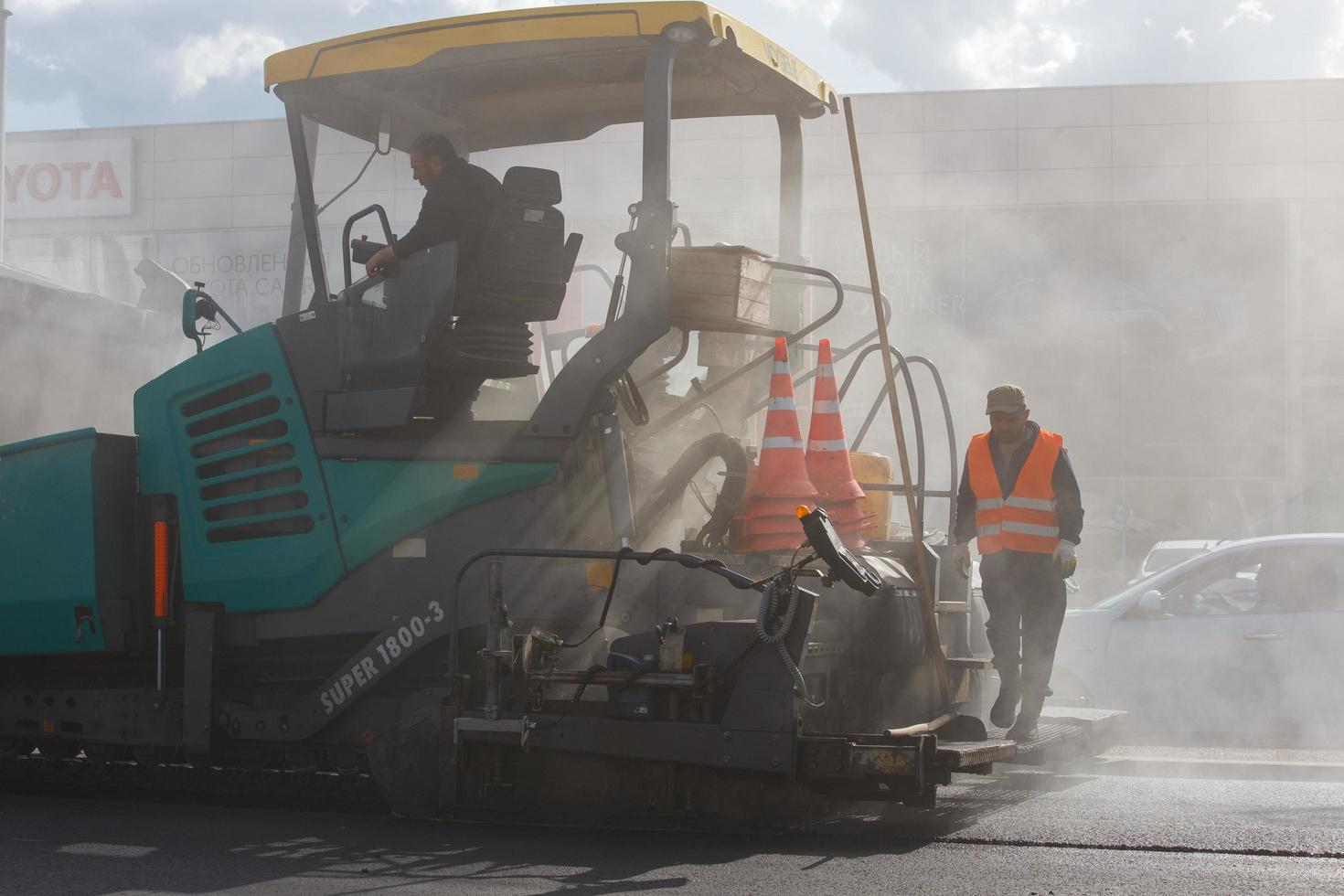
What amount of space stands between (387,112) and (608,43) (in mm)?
1110

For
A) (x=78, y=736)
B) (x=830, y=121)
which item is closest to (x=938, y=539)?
(x=78, y=736)

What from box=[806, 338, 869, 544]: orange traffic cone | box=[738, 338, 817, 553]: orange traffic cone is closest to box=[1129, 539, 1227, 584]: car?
box=[806, 338, 869, 544]: orange traffic cone

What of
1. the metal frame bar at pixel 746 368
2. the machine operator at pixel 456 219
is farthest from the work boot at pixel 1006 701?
the machine operator at pixel 456 219

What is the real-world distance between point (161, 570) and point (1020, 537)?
11.7ft

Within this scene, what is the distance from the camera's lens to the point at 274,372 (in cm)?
629

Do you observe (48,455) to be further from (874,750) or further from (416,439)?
(874,750)

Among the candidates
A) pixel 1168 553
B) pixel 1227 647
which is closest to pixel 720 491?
pixel 1227 647

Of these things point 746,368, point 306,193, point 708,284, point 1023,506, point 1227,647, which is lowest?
point 1227,647

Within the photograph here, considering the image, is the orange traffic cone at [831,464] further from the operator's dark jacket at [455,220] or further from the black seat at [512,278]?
the operator's dark jacket at [455,220]

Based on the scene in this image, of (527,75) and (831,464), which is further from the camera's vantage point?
(831,464)

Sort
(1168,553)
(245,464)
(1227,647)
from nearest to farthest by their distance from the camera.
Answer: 1. (245,464)
2. (1227,647)
3. (1168,553)

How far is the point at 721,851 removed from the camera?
5301 millimetres

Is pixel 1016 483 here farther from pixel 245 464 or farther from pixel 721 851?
pixel 245 464

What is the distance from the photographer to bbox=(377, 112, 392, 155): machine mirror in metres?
6.65
